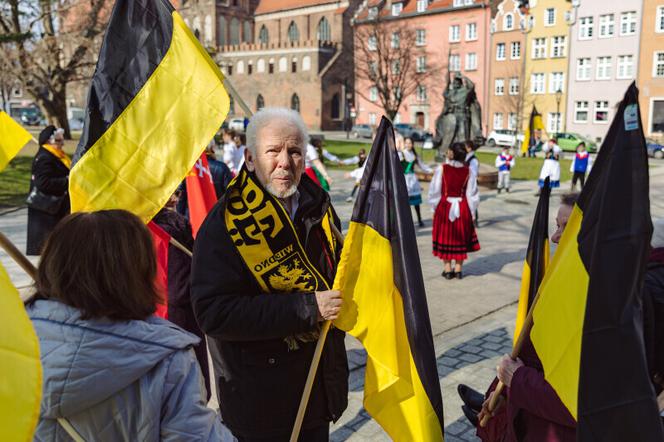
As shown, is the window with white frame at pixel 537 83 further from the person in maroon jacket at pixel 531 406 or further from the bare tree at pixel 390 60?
the person in maroon jacket at pixel 531 406

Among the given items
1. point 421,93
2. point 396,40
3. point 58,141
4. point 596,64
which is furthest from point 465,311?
point 421,93

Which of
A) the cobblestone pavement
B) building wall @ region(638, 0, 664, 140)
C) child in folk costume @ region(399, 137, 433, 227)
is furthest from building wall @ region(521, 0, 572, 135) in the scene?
child in folk costume @ region(399, 137, 433, 227)

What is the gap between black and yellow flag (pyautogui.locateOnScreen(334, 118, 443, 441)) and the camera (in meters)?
2.66

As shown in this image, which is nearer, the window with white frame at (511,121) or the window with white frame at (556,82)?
the window with white frame at (556,82)

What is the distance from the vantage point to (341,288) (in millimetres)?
2660

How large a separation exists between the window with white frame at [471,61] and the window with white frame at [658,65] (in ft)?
48.2

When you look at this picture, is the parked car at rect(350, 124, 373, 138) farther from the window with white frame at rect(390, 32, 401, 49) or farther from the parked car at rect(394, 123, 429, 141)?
the window with white frame at rect(390, 32, 401, 49)

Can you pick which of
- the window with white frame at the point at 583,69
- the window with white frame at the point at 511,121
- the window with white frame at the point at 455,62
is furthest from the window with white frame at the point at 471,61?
the window with white frame at the point at 583,69

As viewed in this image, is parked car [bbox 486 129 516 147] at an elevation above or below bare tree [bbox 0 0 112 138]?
below

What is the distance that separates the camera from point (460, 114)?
20.4 m

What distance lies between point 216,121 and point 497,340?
3.89 metres

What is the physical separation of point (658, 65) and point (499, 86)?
12.4 m

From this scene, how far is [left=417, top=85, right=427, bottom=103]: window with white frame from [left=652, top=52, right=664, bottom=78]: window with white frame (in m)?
17.6

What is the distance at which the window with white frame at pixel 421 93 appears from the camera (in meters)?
53.6
